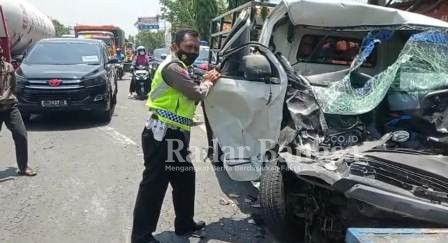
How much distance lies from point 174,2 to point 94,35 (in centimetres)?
1411

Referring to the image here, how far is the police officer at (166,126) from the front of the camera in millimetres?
3855

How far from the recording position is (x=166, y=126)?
3.88 m

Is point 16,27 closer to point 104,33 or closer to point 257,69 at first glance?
point 104,33

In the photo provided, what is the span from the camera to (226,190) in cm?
550

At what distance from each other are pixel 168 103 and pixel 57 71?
5.67 metres

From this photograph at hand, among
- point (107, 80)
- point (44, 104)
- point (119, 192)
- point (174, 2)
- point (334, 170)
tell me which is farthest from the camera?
point (174, 2)

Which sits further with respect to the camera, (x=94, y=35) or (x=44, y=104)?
(x=94, y=35)

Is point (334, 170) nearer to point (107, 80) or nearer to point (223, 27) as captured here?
point (223, 27)

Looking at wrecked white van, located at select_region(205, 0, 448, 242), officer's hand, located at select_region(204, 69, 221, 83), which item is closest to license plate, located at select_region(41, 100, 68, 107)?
wrecked white van, located at select_region(205, 0, 448, 242)

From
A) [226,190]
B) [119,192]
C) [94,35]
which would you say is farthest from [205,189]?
[94,35]

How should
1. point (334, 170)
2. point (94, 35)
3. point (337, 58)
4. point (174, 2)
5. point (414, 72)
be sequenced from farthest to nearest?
1. point (174, 2)
2. point (94, 35)
3. point (337, 58)
4. point (414, 72)
5. point (334, 170)

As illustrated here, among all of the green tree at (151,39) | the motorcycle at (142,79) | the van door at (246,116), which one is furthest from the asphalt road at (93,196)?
the green tree at (151,39)

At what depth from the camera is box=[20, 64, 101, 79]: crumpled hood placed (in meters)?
8.76

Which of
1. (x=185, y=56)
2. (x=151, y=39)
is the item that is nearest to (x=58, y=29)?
(x=151, y=39)
